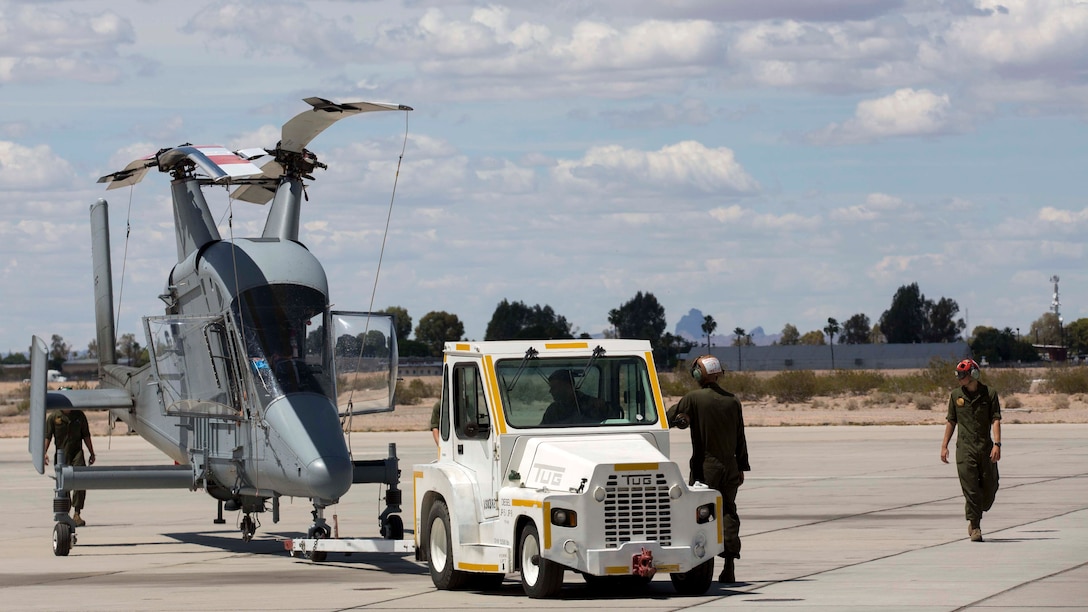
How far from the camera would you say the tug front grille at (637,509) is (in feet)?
42.8

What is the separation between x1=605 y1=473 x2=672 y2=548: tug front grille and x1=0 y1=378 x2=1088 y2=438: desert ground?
1723 inches

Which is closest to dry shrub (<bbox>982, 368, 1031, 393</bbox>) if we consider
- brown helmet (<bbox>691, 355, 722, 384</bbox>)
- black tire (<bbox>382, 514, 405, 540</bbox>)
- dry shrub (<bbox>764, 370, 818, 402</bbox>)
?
dry shrub (<bbox>764, 370, 818, 402</bbox>)

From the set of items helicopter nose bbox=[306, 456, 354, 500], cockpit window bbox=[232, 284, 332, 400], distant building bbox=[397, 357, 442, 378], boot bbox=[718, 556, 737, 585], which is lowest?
boot bbox=[718, 556, 737, 585]

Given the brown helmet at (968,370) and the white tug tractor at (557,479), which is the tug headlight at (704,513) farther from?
the brown helmet at (968,370)

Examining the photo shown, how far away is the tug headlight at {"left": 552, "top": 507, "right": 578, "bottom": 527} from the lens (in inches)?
509

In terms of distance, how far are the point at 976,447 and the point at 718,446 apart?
445 centimetres

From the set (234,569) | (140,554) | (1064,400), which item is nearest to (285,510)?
(140,554)

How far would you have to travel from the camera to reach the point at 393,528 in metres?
18.0

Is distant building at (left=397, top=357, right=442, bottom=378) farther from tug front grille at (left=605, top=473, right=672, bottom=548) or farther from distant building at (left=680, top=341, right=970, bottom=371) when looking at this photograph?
tug front grille at (left=605, top=473, right=672, bottom=548)

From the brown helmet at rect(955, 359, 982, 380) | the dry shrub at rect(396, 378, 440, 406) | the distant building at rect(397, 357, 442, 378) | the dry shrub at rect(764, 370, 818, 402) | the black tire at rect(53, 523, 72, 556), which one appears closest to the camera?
the brown helmet at rect(955, 359, 982, 380)

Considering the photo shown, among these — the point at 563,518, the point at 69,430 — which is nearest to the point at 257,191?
the point at 69,430

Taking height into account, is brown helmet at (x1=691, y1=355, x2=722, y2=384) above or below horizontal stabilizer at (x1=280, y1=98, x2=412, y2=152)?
below

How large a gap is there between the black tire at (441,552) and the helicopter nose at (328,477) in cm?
166

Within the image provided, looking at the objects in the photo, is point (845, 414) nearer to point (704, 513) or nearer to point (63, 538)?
point (63, 538)
